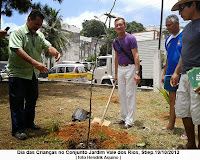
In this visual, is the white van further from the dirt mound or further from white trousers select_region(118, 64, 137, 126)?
the dirt mound

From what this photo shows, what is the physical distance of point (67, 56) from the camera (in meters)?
46.1

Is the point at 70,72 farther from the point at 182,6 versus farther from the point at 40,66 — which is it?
the point at 182,6

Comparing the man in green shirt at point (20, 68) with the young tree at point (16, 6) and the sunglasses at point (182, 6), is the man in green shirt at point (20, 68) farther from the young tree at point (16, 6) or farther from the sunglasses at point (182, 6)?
the young tree at point (16, 6)

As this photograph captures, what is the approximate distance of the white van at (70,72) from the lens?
14.9 metres

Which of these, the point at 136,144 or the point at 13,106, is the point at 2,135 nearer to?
the point at 13,106

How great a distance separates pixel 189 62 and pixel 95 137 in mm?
1745

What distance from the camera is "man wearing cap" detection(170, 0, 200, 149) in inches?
92.4

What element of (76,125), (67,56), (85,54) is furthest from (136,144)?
(85,54)

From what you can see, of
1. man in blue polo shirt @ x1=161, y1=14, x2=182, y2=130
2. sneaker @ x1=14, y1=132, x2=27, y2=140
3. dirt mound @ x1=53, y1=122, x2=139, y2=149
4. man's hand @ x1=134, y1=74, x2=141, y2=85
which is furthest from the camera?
man's hand @ x1=134, y1=74, x2=141, y2=85

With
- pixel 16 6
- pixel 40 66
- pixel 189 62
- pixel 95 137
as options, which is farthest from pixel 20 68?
pixel 16 6

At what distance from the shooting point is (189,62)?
2.46 metres

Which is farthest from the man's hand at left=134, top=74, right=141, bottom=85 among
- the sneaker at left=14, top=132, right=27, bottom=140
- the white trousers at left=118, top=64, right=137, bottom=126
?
the sneaker at left=14, top=132, right=27, bottom=140

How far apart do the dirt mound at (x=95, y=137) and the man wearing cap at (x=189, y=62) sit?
0.86m

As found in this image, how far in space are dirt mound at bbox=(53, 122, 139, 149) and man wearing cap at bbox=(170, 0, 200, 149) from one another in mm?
862
